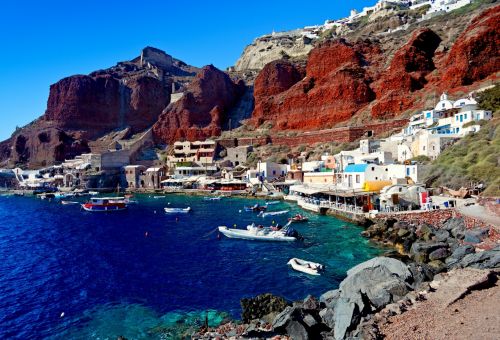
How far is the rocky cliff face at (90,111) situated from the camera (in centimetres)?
11831

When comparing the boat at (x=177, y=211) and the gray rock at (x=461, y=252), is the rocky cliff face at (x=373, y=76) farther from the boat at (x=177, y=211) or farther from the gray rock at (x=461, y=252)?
the gray rock at (x=461, y=252)

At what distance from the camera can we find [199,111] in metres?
114

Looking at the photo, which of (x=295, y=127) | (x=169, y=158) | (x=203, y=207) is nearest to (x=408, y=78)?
(x=295, y=127)

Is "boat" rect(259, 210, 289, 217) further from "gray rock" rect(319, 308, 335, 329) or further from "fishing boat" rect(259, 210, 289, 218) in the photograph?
"gray rock" rect(319, 308, 335, 329)

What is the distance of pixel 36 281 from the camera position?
27219 mm

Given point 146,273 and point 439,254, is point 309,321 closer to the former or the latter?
point 439,254

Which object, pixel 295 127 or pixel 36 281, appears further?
pixel 295 127

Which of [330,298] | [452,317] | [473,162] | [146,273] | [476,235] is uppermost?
[473,162]

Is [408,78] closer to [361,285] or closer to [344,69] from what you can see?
[344,69]

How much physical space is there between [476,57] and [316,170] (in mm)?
39991

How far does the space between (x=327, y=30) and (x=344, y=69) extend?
74.7 metres

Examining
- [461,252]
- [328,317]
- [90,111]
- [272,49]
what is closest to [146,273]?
[328,317]

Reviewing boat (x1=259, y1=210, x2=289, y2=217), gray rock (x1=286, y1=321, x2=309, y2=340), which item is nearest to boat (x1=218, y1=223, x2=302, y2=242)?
boat (x1=259, y1=210, x2=289, y2=217)

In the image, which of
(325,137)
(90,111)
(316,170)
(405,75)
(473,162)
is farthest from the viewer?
(90,111)
